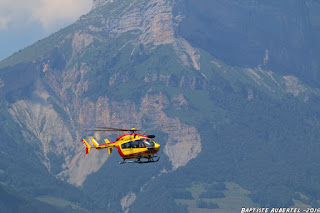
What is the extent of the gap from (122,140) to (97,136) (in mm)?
6534

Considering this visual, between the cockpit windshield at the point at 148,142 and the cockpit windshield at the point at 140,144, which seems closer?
the cockpit windshield at the point at 148,142

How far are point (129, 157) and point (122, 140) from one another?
4819 millimetres

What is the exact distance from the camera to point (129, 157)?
7392 inches

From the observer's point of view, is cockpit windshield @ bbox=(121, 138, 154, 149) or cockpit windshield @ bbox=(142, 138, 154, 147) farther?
cockpit windshield @ bbox=(121, 138, 154, 149)

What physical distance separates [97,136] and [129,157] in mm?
10484

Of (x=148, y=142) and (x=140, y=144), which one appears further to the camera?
(x=140, y=144)

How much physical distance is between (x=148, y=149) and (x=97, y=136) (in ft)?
48.4

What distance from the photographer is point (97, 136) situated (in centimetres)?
19450

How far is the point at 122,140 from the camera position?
626 ft

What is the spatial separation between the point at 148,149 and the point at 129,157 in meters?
5.21

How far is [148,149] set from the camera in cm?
18475
